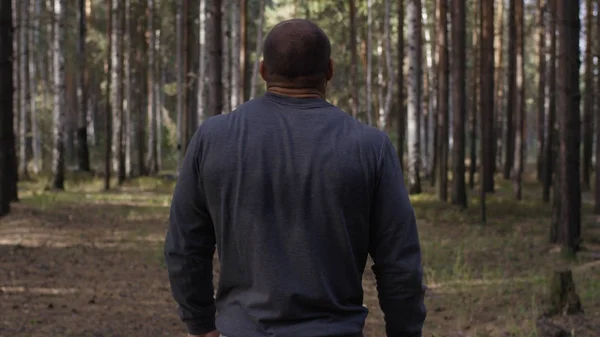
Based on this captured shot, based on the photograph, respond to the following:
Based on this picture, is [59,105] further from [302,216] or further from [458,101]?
[302,216]

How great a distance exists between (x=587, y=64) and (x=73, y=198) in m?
18.2

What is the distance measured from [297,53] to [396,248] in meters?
0.69

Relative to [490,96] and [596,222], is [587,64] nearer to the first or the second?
[490,96]

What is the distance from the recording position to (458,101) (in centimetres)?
2186

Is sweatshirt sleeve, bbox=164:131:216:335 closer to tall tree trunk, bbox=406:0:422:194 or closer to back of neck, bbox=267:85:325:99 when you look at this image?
back of neck, bbox=267:85:325:99

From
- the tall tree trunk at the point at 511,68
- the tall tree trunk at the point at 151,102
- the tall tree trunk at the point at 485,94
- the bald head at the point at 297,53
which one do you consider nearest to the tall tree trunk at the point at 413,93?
the tall tree trunk at the point at 485,94

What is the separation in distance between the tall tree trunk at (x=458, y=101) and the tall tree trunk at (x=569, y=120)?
7373 mm

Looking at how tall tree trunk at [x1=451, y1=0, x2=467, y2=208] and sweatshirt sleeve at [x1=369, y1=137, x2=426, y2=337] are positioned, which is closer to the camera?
sweatshirt sleeve at [x1=369, y1=137, x2=426, y2=337]

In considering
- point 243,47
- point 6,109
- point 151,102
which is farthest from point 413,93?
point 151,102

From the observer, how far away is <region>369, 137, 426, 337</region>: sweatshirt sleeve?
2.64m

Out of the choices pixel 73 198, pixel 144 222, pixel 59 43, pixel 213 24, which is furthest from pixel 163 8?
pixel 213 24

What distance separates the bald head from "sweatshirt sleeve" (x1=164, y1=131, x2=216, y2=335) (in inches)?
13.5

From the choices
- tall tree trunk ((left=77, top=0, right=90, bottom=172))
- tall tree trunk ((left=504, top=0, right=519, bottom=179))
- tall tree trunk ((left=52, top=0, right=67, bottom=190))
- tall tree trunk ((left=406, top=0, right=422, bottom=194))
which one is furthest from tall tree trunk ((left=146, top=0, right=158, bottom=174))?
tall tree trunk ((left=504, top=0, right=519, bottom=179))

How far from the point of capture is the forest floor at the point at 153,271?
9172 mm
